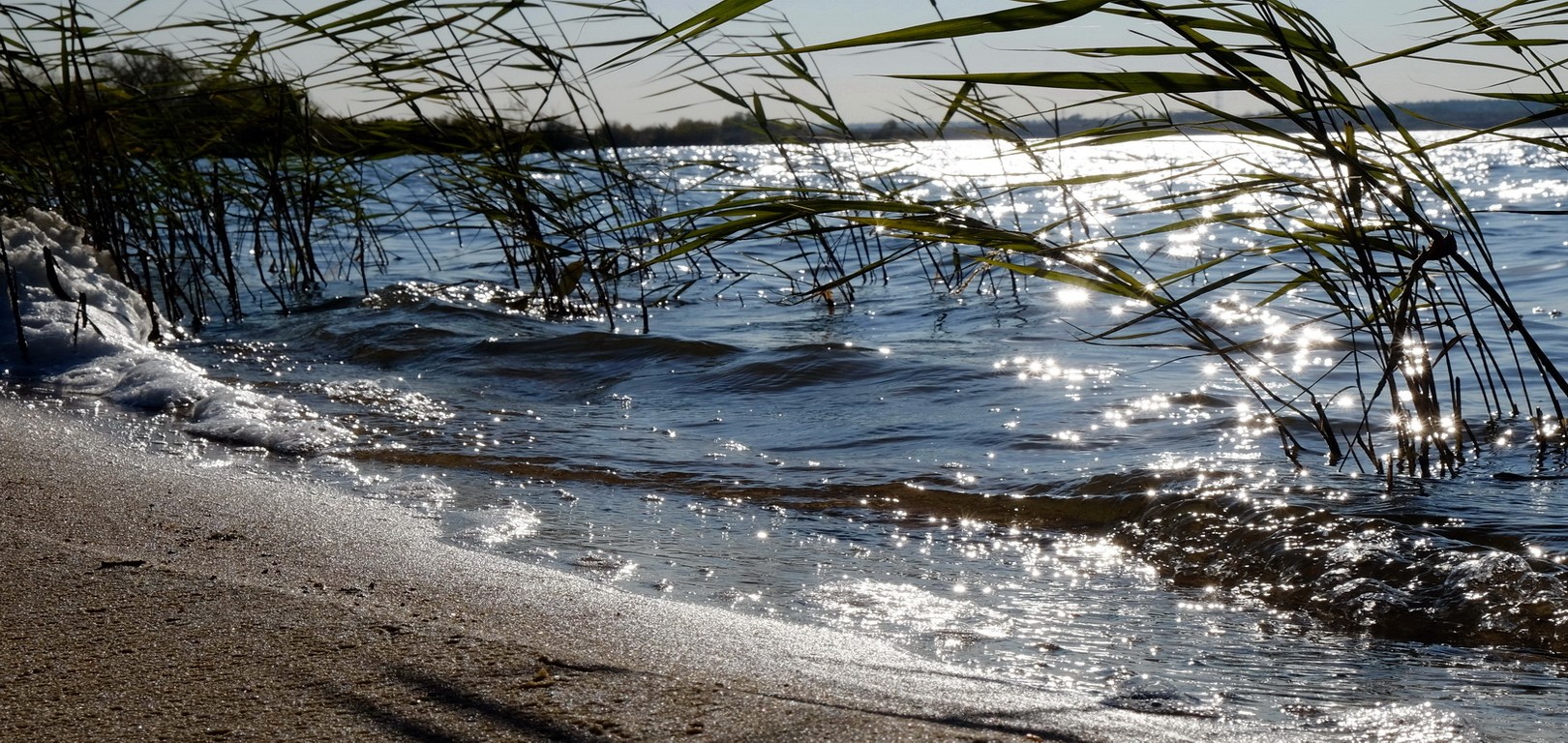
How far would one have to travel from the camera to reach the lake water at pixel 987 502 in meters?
1.83

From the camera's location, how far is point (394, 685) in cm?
142

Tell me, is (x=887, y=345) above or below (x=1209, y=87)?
below

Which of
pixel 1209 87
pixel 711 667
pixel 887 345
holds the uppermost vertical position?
pixel 1209 87

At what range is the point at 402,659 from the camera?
1517 millimetres

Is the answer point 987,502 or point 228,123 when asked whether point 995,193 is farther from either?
point 228,123

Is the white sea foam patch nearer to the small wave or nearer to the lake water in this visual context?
the lake water

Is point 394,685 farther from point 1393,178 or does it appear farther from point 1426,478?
point 1426,478

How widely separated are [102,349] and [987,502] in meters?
3.03

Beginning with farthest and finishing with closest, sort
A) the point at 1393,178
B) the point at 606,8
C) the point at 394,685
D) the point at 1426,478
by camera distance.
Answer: the point at 606,8
the point at 1426,478
the point at 1393,178
the point at 394,685

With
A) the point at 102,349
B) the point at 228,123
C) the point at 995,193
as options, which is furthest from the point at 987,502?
the point at 228,123

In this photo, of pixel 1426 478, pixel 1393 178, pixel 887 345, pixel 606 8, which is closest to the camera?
pixel 1393 178

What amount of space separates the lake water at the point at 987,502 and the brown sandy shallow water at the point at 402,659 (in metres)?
0.19

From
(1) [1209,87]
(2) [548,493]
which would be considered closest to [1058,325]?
(2) [548,493]

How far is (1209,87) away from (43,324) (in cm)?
391
